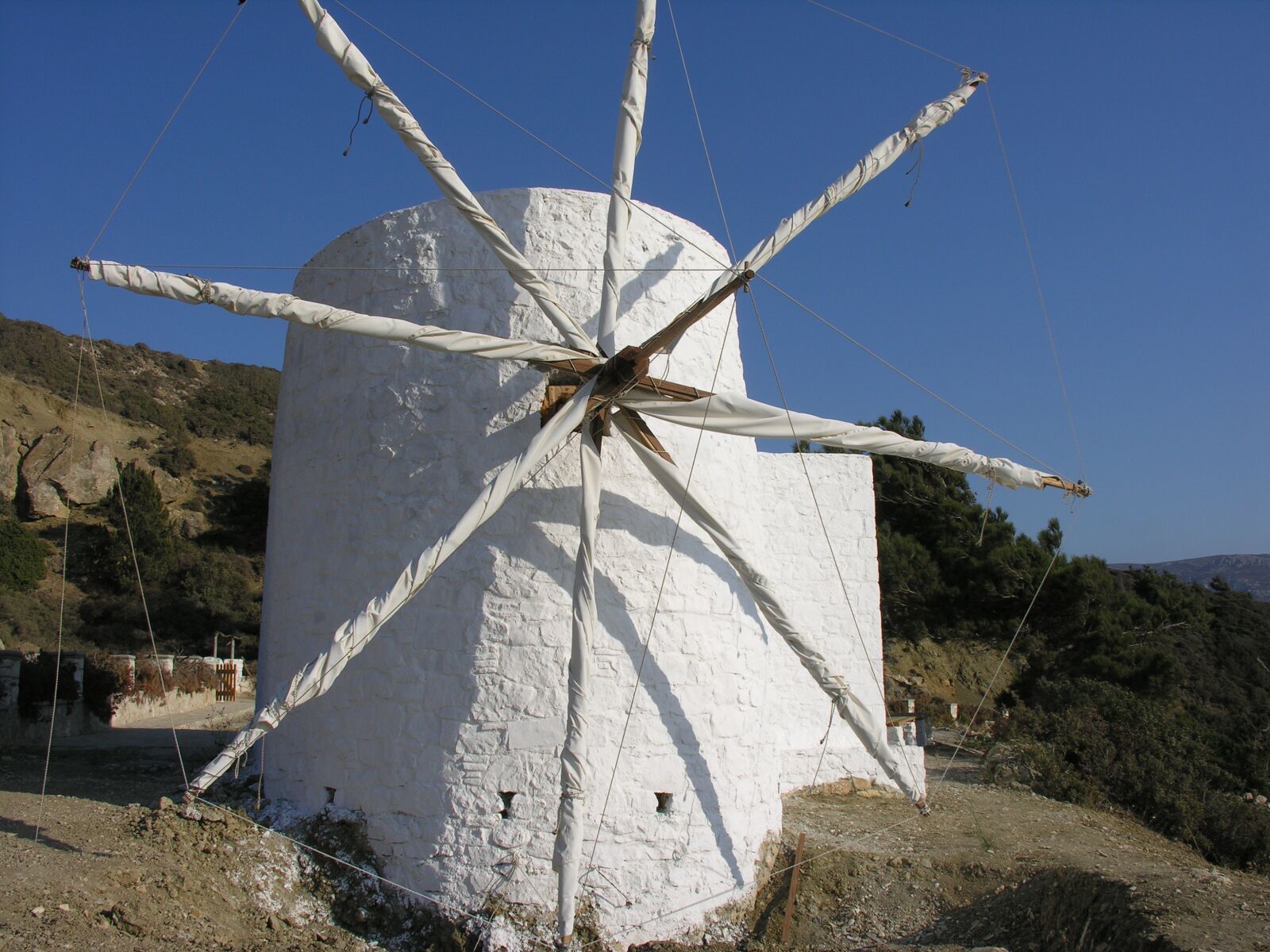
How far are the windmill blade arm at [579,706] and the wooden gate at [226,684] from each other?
15.8m

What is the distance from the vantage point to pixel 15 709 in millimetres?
11508

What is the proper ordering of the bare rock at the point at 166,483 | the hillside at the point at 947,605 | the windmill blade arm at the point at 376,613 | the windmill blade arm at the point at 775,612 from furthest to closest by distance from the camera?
the bare rock at the point at 166,483
the hillside at the point at 947,605
the windmill blade arm at the point at 775,612
the windmill blade arm at the point at 376,613

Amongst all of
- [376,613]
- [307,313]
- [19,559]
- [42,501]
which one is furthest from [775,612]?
[42,501]

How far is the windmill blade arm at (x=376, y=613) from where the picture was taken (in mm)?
6016

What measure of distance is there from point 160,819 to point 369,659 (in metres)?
1.66

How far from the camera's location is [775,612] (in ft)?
23.3

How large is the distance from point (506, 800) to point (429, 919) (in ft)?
Answer: 2.90

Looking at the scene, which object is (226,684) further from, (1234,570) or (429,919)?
(1234,570)

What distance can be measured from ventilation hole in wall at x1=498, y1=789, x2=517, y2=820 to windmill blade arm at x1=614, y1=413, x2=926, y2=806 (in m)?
2.15

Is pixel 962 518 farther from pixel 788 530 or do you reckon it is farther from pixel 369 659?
pixel 369 659

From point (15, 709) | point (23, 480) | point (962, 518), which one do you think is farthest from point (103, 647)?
point (962, 518)

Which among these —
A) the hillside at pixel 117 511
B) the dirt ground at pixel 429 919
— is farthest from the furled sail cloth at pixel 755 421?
the hillside at pixel 117 511

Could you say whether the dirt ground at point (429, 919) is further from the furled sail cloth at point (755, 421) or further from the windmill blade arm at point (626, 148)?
the windmill blade arm at point (626, 148)

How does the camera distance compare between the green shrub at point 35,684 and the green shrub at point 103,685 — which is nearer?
the green shrub at point 35,684
